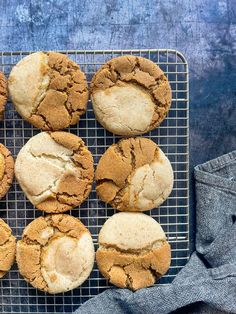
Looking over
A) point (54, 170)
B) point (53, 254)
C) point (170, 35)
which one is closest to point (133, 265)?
point (53, 254)

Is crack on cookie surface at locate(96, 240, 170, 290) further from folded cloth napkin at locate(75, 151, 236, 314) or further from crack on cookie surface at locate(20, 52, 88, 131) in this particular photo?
crack on cookie surface at locate(20, 52, 88, 131)

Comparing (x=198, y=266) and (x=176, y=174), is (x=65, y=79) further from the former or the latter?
(x=198, y=266)

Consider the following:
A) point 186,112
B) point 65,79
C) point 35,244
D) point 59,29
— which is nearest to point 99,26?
point 59,29

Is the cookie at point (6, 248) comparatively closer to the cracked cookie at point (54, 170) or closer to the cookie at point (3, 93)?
the cracked cookie at point (54, 170)

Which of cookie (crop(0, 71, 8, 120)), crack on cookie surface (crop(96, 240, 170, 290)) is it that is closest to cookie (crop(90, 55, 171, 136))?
cookie (crop(0, 71, 8, 120))

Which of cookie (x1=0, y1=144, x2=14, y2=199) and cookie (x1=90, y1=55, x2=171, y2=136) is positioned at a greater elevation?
cookie (x1=90, y1=55, x2=171, y2=136)

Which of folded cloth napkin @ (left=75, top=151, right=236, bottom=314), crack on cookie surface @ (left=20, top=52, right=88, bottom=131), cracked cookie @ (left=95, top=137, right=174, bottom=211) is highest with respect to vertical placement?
crack on cookie surface @ (left=20, top=52, right=88, bottom=131)
